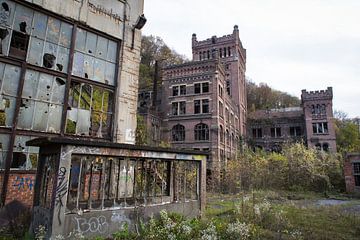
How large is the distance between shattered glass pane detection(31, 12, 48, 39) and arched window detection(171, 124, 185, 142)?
24805 mm

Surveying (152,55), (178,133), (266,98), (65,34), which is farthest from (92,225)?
(266,98)

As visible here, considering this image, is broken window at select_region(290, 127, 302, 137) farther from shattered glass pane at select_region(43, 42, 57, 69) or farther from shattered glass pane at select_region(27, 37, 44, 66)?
shattered glass pane at select_region(27, 37, 44, 66)

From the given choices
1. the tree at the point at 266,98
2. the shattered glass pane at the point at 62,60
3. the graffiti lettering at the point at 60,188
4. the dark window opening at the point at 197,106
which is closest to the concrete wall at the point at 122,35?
the shattered glass pane at the point at 62,60

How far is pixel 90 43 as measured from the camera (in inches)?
452

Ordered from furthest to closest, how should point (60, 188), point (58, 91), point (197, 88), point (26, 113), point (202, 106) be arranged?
point (197, 88) < point (202, 106) < point (58, 91) < point (26, 113) < point (60, 188)

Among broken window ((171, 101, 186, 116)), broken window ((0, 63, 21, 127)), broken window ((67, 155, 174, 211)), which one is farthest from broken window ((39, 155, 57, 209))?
broken window ((171, 101, 186, 116))

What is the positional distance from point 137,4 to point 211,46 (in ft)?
125

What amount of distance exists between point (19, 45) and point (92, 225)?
23.1ft

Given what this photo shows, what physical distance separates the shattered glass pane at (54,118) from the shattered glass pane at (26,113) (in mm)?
660

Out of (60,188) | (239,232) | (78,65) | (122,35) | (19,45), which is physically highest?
(122,35)

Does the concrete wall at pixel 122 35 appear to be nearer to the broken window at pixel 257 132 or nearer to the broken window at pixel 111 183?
the broken window at pixel 111 183

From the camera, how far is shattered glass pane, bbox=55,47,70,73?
10.4 m

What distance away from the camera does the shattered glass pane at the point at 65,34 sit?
1059 cm

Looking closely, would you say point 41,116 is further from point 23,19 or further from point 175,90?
point 175,90
